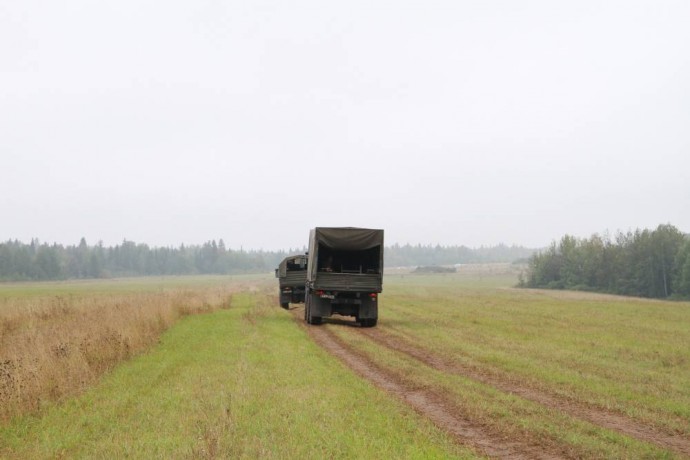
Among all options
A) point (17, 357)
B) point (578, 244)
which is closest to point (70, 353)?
point (17, 357)

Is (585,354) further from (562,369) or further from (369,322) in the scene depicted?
(369,322)

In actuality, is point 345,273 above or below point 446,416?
above

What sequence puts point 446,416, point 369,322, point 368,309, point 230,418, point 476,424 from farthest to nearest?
point 369,322 < point 368,309 < point 446,416 < point 476,424 < point 230,418

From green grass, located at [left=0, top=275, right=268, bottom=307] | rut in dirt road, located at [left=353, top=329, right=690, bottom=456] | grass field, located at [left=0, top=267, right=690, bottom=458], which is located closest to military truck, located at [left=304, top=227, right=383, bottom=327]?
grass field, located at [left=0, top=267, right=690, bottom=458]

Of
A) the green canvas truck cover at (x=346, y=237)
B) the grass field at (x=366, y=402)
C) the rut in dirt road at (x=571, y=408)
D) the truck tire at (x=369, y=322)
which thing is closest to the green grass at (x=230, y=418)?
the grass field at (x=366, y=402)

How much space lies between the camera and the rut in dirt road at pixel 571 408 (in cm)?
822

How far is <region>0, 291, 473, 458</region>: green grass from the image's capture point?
7.43 meters

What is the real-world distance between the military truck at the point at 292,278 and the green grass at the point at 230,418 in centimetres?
2036

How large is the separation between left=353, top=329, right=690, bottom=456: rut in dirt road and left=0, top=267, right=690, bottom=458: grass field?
0.03 meters

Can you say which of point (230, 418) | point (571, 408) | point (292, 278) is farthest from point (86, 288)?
point (571, 408)

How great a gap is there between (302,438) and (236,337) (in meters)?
12.2

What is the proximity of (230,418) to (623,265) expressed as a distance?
9427 centimetres

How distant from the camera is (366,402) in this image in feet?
33.1

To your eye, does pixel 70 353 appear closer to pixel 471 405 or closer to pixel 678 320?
pixel 471 405
